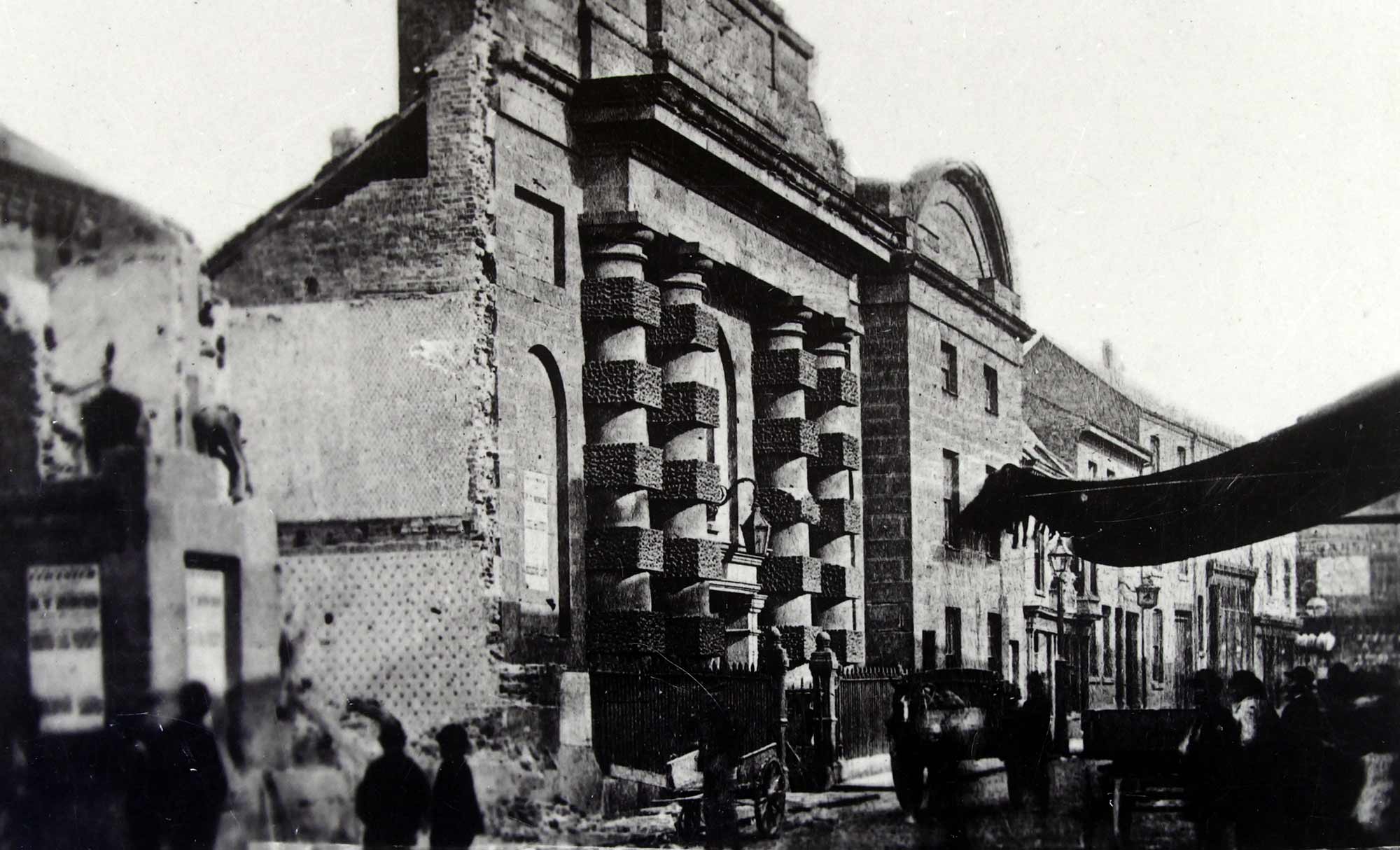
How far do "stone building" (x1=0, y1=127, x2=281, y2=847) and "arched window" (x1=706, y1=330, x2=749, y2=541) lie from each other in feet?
34.0

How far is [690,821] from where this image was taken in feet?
52.6

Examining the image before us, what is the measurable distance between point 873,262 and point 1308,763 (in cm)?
1430

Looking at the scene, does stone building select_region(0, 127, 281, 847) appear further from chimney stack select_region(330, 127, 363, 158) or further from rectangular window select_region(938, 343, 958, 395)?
rectangular window select_region(938, 343, 958, 395)

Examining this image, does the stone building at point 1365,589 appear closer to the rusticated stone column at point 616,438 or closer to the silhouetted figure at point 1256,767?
A: the silhouetted figure at point 1256,767

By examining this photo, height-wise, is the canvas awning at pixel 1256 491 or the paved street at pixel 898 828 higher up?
the canvas awning at pixel 1256 491

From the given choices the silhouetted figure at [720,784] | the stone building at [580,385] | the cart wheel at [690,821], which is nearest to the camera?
the silhouetted figure at [720,784]

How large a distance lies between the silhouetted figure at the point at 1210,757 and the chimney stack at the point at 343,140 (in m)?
9.30

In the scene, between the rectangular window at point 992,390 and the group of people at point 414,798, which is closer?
the group of people at point 414,798

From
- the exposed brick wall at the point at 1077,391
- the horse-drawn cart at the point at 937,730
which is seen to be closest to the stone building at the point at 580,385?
the horse-drawn cart at the point at 937,730

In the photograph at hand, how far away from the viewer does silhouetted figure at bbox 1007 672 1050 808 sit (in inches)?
728

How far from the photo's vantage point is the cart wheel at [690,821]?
15977mm

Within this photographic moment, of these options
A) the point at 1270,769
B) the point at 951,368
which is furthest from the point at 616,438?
the point at 951,368

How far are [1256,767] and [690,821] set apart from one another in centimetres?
517

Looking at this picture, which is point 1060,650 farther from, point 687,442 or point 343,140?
point 343,140
